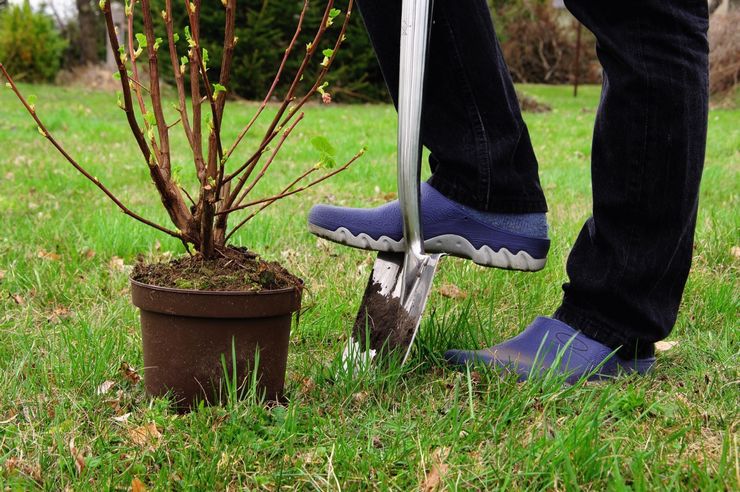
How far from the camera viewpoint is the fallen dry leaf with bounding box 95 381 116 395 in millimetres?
1744

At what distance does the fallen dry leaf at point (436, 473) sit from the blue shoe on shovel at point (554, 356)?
41cm

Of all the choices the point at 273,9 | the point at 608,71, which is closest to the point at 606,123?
the point at 608,71

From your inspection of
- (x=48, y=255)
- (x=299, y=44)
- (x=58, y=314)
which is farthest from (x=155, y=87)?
(x=299, y=44)

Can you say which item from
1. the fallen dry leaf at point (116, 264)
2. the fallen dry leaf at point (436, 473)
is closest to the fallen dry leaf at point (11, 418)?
the fallen dry leaf at point (436, 473)

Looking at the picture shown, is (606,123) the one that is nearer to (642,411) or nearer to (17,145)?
(642,411)

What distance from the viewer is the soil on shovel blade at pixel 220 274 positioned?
1.59 m

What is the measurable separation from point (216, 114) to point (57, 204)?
118 inches

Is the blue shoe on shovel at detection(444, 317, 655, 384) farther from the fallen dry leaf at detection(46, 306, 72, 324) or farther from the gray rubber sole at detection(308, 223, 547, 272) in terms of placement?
the fallen dry leaf at detection(46, 306, 72, 324)

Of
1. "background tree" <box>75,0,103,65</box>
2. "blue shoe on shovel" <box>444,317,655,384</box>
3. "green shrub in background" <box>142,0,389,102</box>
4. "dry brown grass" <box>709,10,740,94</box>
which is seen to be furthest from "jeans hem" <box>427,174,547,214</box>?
"background tree" <box>75,0,103,65</box>

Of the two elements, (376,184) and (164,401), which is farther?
(376,184)

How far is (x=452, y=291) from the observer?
8.72 feet

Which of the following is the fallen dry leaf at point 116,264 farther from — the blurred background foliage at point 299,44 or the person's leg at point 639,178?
the blurred background foliage at point 299,44

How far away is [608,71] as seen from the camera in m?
1.68

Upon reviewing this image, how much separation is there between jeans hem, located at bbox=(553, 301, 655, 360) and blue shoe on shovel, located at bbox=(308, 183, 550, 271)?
14 cm
